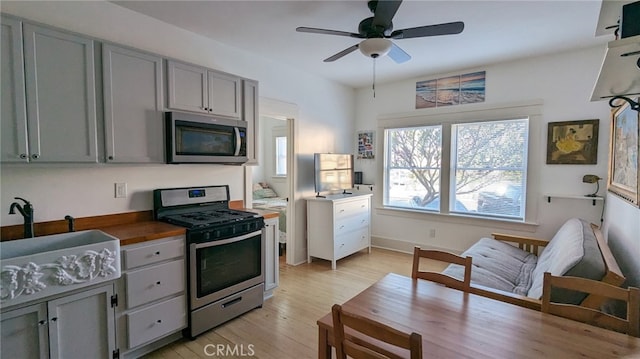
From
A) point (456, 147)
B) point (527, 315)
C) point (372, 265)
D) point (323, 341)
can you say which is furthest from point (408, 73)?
point (323, 341)

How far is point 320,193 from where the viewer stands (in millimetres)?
4461

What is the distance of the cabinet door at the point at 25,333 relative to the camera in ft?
5.10

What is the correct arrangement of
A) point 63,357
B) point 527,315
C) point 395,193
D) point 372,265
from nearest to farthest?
point 527,315, point 63,357, point 372,265, point 395,193

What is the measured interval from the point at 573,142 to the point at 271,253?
146 inches

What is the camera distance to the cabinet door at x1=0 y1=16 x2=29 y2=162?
1747 millimetres

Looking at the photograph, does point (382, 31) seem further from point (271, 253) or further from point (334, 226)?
point (334, 226)

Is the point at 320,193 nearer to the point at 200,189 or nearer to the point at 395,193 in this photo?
the point at 395,193

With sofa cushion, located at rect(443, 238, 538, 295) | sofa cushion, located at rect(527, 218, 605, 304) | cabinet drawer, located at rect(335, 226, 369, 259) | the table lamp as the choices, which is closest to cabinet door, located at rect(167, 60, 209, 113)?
cabinet drawer, located at rect(335, 226, 369, 259)

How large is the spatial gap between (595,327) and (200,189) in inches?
117

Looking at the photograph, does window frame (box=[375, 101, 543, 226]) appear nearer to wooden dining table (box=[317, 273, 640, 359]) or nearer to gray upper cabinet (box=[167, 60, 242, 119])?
gray upper cabinet (box=[167, 60, 242, 119])

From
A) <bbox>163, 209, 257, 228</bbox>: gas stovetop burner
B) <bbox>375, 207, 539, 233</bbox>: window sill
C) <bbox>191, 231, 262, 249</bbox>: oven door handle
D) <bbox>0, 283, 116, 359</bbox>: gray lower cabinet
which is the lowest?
<bbox>0, 283, 116, 359</bbox>: gray lower cabinet

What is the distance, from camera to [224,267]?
2557 mm

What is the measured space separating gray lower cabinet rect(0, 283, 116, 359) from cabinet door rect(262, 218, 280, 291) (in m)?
1.35

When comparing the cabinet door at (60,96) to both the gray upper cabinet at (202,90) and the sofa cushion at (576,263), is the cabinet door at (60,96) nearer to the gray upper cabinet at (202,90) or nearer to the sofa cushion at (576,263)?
the gray upper cabinet at (202,90)
